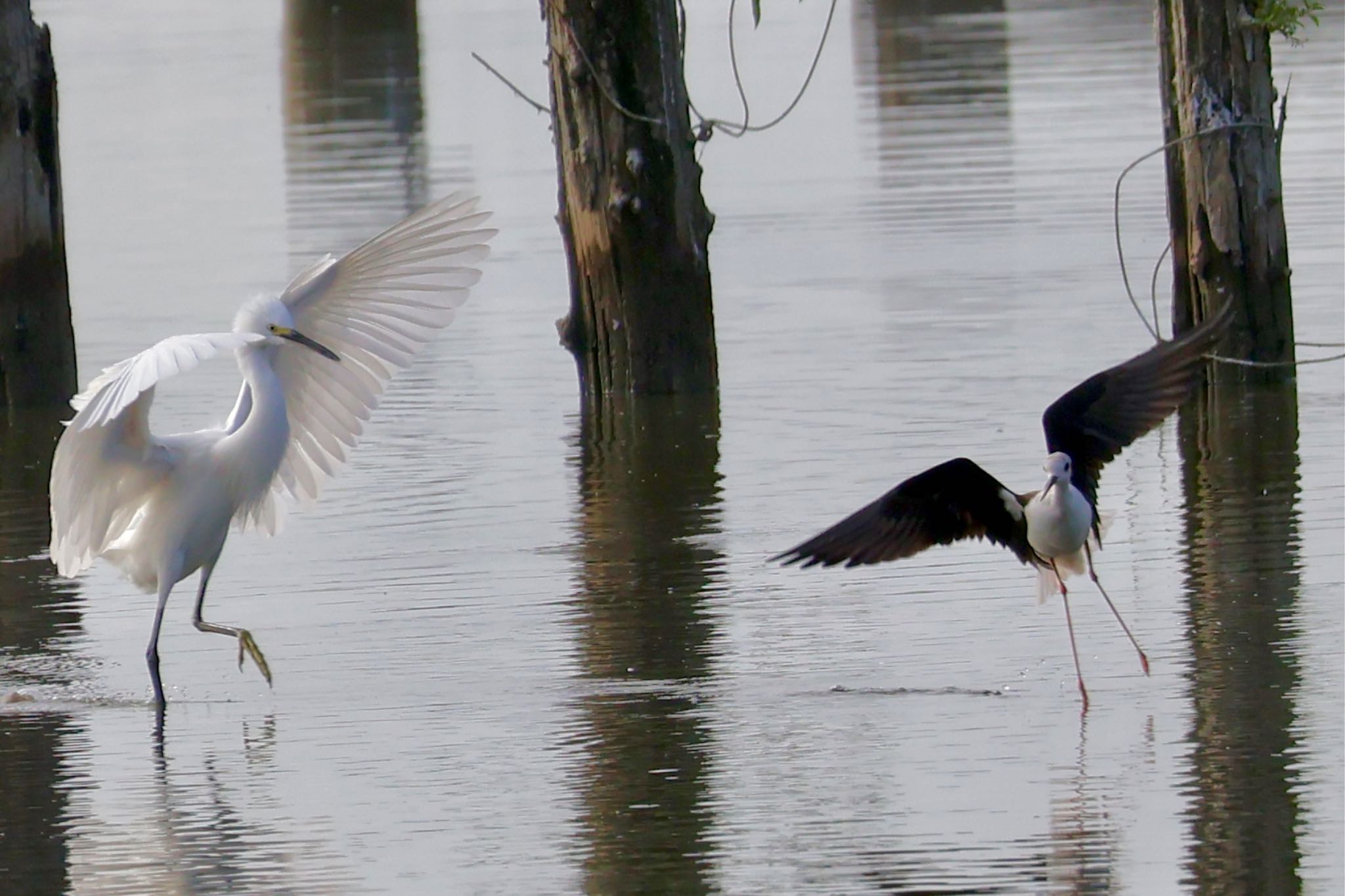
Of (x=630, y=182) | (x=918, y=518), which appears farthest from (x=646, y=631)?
(x=630, y=182)

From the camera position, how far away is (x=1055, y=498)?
800 centimetres

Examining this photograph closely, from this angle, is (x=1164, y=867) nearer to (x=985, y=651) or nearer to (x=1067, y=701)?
(x=1067, y=701)

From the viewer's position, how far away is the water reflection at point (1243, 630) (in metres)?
6.29

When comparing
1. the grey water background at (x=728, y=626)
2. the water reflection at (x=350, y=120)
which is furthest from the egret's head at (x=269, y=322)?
the water reflection at (x=350, y=120)

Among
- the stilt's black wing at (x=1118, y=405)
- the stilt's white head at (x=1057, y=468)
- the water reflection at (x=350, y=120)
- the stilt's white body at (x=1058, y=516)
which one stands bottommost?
the stilt's white body at (x=1058, y=516)

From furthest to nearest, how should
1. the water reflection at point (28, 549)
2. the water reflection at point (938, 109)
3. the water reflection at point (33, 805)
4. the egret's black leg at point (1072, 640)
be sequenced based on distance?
the water reflection at point (938, 109) → the water reflection at point (28, 549) → the egret's black leg at point (1072, 640) → the water reflection at point (33, 805)

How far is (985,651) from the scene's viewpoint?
832cm

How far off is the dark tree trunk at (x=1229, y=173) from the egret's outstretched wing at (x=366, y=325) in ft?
12.9

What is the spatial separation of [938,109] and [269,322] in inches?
756

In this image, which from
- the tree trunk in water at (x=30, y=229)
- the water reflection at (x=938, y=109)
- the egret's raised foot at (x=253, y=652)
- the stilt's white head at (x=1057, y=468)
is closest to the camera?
the stilt's white head at (x=1057, y=468)

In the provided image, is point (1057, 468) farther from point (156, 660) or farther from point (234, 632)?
point (156, 660)

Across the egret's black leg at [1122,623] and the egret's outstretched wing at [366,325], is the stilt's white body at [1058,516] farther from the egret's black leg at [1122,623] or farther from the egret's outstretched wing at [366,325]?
the egret's outstretched wing at [366,325]

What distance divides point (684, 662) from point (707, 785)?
4.54 ft

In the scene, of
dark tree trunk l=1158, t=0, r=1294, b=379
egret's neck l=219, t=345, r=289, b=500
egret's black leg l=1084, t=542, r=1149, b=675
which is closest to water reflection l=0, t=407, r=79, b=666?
egret's neck l=219, t=345, r=289, b=500
